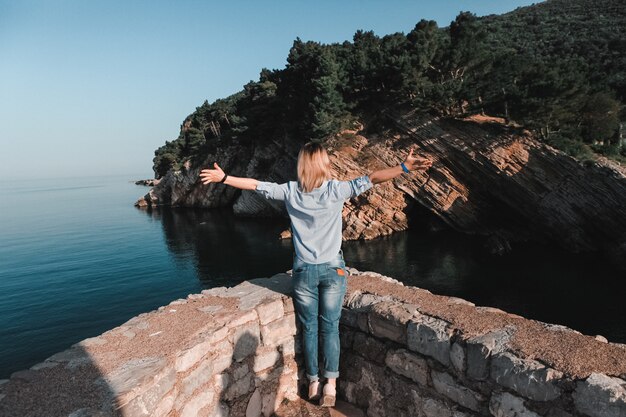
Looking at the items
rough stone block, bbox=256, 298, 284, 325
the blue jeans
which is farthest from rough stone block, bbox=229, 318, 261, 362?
the blue jeans

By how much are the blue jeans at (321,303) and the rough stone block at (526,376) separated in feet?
5.88

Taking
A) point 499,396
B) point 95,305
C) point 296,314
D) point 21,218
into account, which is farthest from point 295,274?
point 21,218

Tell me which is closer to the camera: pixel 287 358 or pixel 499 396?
pixel 499 396

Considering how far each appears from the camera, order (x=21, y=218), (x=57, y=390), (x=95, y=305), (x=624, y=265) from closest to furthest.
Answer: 1. (x=57, y=390)
2. (x=95, y=305)
3. (x=624, y=265)
4. (x=21, y=218)

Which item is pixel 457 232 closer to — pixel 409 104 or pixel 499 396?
pixel 409 104

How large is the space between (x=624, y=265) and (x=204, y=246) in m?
32.5

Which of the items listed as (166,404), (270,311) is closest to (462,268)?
(270,311)

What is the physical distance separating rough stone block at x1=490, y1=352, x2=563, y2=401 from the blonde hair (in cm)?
256

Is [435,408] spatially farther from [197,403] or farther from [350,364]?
[197,403]

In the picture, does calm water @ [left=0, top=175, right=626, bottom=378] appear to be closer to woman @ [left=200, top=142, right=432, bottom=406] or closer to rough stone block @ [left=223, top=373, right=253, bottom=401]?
rough stone block @ [left=223, top=373, right=253, bottom=401]

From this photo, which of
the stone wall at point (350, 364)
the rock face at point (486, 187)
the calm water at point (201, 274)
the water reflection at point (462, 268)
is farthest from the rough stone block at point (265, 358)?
the rock face at point (486, 187)

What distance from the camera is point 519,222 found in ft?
109

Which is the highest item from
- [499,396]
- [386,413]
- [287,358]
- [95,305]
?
[499,396]

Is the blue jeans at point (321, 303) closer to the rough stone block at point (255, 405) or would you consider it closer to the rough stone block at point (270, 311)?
the rough stone block at point (270, 311)
